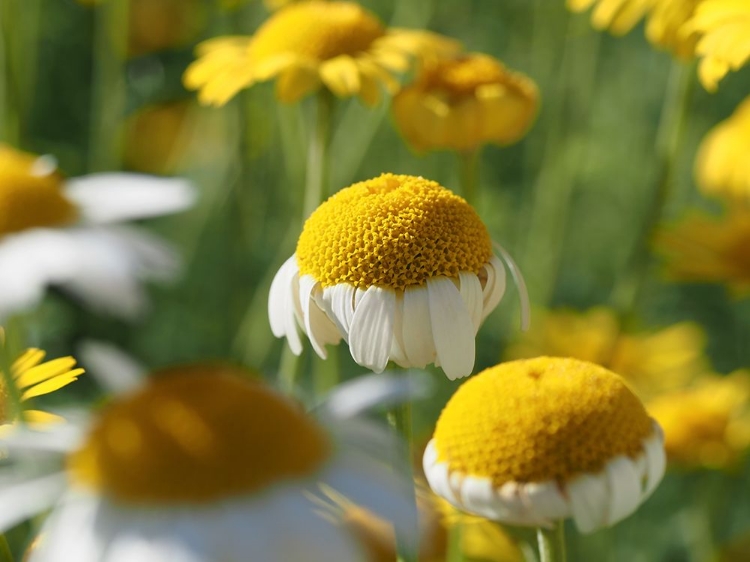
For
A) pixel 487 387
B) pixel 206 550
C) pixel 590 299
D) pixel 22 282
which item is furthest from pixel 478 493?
pixel 590 299

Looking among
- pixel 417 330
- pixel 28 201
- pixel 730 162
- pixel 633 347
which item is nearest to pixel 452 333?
pixel 417 330

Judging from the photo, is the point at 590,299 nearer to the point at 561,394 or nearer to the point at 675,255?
the point at 675,255

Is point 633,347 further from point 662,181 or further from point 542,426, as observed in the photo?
point 542,426

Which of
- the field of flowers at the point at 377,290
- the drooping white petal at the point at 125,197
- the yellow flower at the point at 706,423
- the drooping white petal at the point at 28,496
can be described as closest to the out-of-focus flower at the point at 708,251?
the field of flowers at the point at 377,290

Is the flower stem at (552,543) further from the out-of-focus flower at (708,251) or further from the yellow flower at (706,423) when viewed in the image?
the out-of-focus flower at (708,251)

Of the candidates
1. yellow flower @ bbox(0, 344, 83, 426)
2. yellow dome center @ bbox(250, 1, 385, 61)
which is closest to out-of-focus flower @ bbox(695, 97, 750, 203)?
yellow dome center @ bbox(250, 1, 385, 61)
